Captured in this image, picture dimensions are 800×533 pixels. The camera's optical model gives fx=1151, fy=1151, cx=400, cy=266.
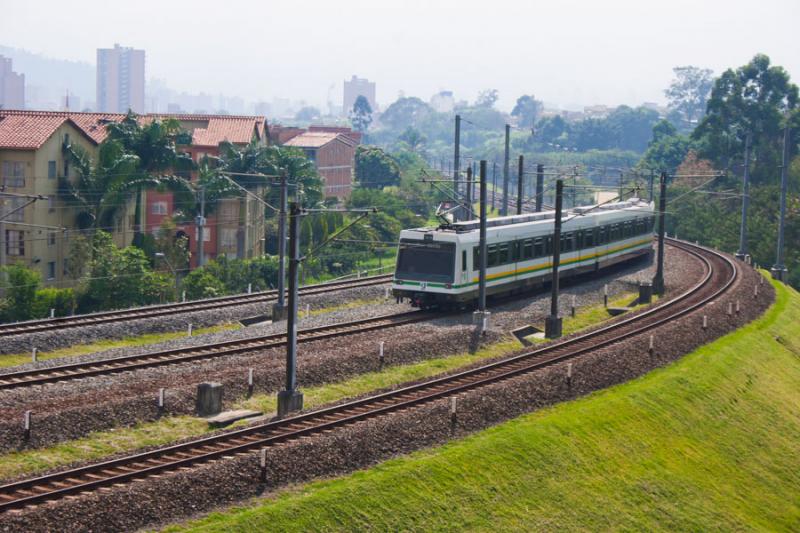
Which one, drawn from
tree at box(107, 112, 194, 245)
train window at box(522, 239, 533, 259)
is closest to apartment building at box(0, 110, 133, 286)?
tree at box(107, 112, 194, 245)

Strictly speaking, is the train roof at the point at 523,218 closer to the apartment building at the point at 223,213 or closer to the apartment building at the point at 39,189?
the apartment building at the point at 223,213

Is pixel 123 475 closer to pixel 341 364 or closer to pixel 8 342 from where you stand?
pixel 341 364

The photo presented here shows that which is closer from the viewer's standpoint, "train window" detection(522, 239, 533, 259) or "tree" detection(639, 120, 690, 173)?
"train window" detection(522, 239, 533, 259)

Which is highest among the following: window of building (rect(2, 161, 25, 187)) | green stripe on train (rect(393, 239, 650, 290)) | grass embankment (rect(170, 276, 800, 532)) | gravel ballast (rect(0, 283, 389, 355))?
window of building (rect(2, 161, 25, 187))

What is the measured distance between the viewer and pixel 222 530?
19406mm

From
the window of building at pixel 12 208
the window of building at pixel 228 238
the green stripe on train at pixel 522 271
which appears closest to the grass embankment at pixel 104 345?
the green stripe on train at pixel 522 271

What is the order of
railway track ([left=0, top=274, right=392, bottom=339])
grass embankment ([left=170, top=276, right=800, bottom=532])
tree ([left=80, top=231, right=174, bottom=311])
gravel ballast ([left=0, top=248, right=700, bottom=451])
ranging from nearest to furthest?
grass embankment ([left=170, top=276, right=800, bottom=532]), gravel ballast ([left=0, top=248, right=700, bottom=451]), railway track ([left=0, top=274, right=392, bottom=339]), tree ([left=80, top=231, right=174, bottom=311])

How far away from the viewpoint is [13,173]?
2319 inches

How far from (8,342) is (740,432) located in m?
22.1

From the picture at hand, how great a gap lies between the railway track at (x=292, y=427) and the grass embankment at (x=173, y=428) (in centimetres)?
191

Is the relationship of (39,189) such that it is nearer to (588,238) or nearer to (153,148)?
(153,148)

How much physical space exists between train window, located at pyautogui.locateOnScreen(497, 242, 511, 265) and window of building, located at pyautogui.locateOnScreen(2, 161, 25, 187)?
27141mm

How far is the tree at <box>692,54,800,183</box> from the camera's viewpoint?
3976 inches

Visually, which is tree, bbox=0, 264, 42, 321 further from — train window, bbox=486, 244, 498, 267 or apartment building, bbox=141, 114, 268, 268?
apartment building, bbox=141, 114, 268, 268
